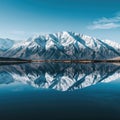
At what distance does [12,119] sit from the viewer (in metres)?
25.9

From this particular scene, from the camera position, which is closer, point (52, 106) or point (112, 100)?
point (52, 106)

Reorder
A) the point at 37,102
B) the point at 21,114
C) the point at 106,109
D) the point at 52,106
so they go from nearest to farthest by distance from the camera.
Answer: the point at 21,114 < the point at 106,109 < the point at 52,106 < the point at 37,102

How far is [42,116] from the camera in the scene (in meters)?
27.2

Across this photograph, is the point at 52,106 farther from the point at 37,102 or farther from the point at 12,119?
the point at 12,119

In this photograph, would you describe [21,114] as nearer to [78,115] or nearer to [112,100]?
[78,115]

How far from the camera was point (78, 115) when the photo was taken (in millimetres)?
27484

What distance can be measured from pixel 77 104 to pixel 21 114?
860 cm

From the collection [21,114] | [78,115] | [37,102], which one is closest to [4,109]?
[21,114]

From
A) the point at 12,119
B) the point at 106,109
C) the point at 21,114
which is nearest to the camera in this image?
the point at 12,119

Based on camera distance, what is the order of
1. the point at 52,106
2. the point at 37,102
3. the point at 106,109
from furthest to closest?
the point at 37,102
the point at 52,106
the point at 106,109

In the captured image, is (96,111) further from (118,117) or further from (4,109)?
(4,109)

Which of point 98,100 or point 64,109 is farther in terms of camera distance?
point 98,100

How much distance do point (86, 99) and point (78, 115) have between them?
1039 centimetres

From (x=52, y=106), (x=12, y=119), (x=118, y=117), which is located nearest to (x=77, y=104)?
(x=52, y=106)
